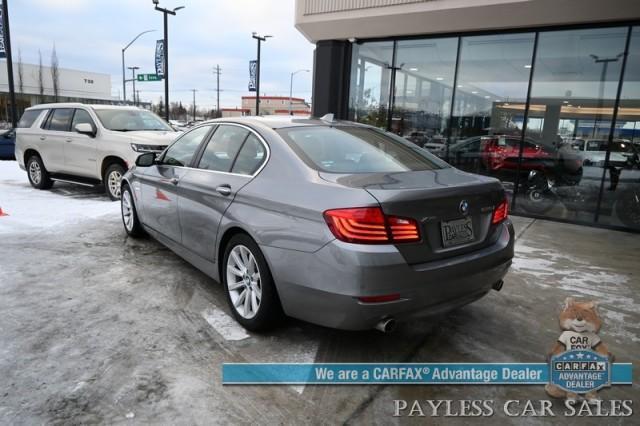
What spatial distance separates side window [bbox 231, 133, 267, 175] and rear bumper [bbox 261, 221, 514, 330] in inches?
29.5

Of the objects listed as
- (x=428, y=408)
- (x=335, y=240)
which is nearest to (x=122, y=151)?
(x=335, y=240)

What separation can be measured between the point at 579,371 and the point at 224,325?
2.43 metres

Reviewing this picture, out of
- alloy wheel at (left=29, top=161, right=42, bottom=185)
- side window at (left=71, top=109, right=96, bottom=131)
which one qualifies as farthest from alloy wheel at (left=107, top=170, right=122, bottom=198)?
alloy wheel at (left=29, top=161, right=42, bottom=185)

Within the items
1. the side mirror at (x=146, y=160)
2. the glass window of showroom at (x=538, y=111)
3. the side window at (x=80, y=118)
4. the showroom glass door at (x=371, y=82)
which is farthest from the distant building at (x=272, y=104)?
the side mirror at (x=146, y=160)

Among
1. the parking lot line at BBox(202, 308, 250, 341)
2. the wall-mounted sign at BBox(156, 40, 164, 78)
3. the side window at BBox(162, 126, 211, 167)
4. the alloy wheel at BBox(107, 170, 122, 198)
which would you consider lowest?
the parking lot line at BBox(202, 308, 250, 341)

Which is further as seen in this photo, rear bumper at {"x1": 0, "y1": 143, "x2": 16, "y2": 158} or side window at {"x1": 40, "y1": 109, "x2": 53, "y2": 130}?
rear bumper at {"x1": 0, "y1": 143, "x2": 16, "y2": 158}

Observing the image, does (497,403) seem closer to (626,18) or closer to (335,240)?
(335,240)

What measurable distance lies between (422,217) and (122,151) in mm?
6700

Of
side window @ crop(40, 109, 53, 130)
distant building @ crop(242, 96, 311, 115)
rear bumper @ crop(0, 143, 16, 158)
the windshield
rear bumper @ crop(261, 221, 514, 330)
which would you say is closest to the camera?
rear bumper @ crop(261, 221, 514, 330)

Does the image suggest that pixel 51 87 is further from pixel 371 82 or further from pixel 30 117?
pixel 371 82

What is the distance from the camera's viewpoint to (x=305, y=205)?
2812mm

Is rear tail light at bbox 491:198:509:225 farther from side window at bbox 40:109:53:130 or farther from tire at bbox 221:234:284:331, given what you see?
side window at bbox 40:109:53:130

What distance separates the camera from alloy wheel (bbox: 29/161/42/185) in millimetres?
9258

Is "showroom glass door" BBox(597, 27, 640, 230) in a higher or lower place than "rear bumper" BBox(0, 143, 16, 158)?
higher
